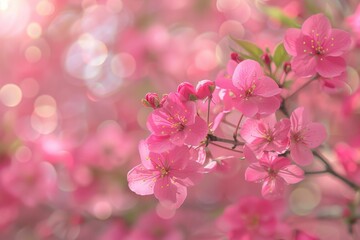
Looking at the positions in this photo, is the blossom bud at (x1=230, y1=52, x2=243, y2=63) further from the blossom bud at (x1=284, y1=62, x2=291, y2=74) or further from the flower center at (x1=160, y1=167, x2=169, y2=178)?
the flower center at (x1=160, y1=167, x2=169, y2=178)

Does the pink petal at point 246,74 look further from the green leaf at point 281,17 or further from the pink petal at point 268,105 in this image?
the green leaf at point 281,17

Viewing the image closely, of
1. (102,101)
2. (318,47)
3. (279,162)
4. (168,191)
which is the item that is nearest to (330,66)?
(318,47)

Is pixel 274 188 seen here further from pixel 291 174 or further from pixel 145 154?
pixel 145 154

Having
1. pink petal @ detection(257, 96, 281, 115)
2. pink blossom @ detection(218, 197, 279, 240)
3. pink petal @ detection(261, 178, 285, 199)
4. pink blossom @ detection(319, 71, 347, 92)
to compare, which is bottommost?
pink blossom @ detection(218, 197, 279, 240)

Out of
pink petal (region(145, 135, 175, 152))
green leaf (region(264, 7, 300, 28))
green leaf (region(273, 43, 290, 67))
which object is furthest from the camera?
green leaf (region(264, 7, 300, 28))

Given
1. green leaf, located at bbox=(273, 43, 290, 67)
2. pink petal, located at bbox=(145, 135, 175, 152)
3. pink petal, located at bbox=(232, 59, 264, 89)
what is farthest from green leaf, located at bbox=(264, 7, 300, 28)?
pink petal, located at bbox=(145, 135, 175, 152)
